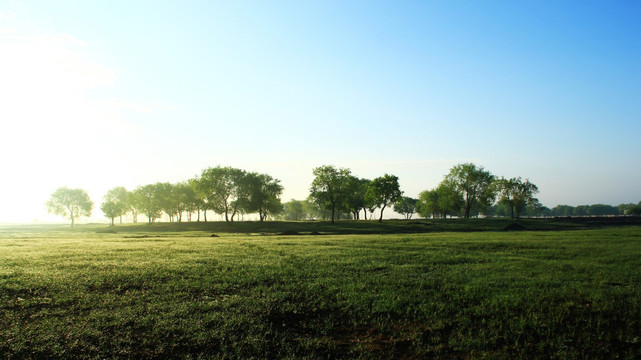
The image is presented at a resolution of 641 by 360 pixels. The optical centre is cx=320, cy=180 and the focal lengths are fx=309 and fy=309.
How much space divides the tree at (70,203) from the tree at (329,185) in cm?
11323

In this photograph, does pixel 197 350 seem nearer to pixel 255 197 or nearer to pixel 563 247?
pixel 563 247

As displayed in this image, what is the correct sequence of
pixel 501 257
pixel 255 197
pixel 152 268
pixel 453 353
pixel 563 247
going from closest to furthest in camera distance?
pixel 453 353 < pixel 152 268 < pixel 501 257 < pixel 563 247 < pixel 255 197

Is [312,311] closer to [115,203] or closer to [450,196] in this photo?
[450,196]

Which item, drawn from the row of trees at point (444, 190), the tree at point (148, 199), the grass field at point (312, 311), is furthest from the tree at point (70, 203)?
the grass field at point (312, 311)

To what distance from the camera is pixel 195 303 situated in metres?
11.1

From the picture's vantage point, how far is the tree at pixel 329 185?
10750 cm

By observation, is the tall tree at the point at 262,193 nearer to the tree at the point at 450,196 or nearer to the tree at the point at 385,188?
the tree at the point at 385,188

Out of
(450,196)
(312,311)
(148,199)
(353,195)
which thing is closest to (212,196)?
(148,199)

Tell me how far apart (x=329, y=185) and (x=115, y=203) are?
3771 inches

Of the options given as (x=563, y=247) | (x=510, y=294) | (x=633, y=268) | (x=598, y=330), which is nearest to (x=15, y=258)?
(x=510, y=294)

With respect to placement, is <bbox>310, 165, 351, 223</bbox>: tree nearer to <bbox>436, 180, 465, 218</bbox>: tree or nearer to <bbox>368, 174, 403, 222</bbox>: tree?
<bbox>368, 174, 403, 222</bbox>: tree

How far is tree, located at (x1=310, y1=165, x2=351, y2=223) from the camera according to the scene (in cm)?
10750

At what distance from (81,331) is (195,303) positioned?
3252 mm

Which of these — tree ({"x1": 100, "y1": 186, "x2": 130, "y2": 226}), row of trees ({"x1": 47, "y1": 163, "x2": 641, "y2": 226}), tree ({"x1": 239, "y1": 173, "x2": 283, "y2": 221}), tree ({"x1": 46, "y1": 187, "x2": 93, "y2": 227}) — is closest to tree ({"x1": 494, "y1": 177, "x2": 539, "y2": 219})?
row of trees ({"x1": 47, "y1": 163, "x2": 641, "y2": 226})
